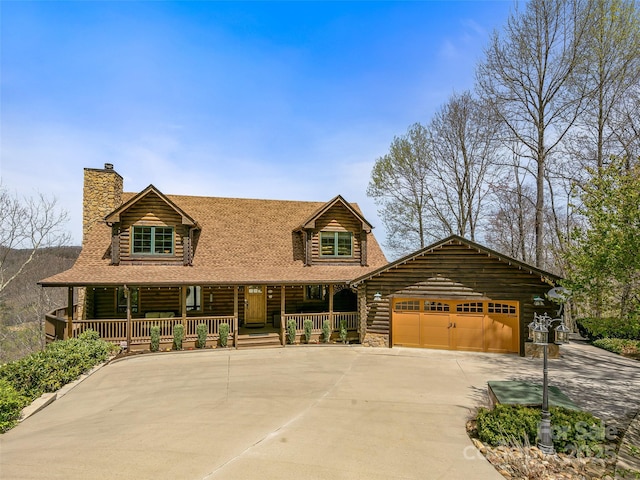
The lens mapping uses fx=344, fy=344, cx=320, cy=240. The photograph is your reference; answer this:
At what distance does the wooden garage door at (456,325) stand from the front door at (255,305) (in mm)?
6430

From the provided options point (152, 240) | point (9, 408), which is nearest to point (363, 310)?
point (152, 240)

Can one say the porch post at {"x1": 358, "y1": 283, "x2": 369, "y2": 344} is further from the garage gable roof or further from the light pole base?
the light pole base

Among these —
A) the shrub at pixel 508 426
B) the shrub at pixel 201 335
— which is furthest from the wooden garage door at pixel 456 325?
the shrub at pixel 201 335

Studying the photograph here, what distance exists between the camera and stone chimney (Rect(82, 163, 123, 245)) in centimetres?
1633

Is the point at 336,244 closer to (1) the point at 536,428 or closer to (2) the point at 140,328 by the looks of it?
(2) the point at 140,328

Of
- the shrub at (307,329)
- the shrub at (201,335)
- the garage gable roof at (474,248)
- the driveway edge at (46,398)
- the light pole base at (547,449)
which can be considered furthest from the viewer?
the shrub at (307,329)

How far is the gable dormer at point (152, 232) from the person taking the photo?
15.1 metres

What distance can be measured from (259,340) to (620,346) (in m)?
14.9

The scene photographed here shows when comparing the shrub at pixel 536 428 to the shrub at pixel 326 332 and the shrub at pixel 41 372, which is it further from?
the shrub at pixel 41 372

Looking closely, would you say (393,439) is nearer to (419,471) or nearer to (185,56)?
(419,471)

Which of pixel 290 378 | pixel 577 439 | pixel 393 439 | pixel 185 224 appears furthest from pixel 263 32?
pixel 577 439

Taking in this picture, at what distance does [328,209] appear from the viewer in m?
17.5

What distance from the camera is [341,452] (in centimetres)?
576

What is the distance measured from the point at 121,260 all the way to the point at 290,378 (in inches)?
→ 386
